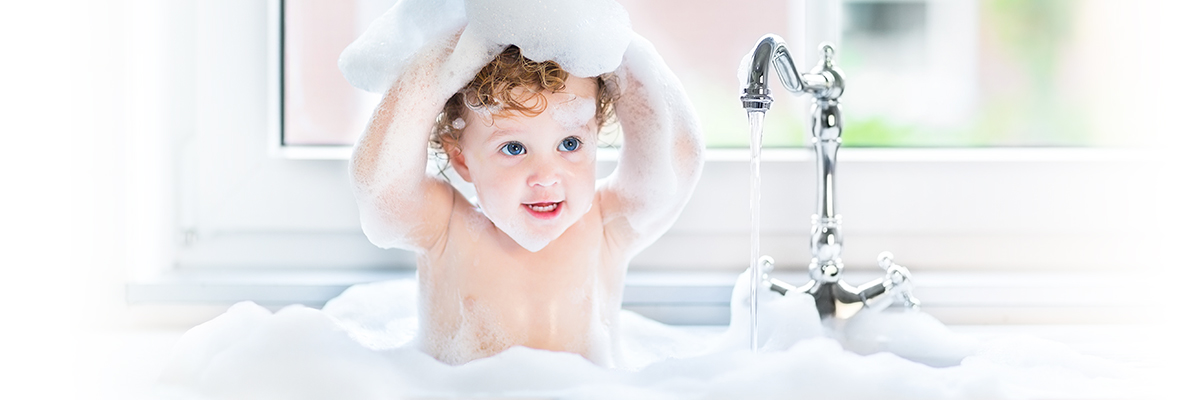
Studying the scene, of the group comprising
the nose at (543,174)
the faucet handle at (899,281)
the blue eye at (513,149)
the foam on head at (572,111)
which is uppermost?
the foam on head at (572,111)

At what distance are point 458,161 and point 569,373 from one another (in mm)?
260

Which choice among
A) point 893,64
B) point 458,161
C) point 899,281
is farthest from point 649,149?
point 893,64

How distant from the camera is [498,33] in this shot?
757 mm

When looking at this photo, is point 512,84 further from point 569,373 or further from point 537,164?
point 569,373

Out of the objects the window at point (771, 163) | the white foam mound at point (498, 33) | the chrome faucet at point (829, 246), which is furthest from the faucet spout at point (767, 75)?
the window at point (771, 163)

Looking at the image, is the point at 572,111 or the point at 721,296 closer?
the point at 572,111

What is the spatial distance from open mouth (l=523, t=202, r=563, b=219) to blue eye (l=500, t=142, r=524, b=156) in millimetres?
53

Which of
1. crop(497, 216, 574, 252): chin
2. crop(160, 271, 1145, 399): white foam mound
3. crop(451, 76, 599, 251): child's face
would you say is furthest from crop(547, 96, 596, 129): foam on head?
crop(160, 271, 1145, 399): white foam mound

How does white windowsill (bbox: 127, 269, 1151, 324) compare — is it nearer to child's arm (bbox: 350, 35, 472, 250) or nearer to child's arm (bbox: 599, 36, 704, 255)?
child's arm (bbox: 599, 36, 704, 255)

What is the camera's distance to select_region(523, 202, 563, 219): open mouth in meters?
0.80

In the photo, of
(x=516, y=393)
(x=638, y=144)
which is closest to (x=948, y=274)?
(x=638, y=144)

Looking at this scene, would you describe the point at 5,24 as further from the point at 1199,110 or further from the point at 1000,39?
the point at 1199,110

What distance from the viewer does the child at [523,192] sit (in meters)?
0.78

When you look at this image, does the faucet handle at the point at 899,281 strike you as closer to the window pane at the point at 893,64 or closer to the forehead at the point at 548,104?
the window pane at the point at 893,64
